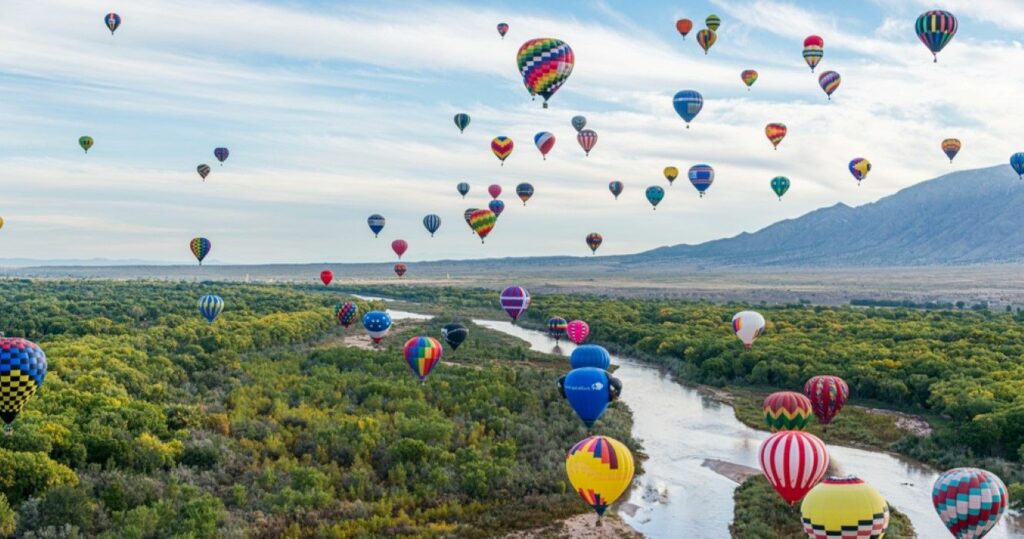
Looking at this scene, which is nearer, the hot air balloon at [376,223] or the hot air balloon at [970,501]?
the hot air balloon at [970,501]

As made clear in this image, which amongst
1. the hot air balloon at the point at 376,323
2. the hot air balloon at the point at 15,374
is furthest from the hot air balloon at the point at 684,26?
the hot air balloon at the point at 15,374

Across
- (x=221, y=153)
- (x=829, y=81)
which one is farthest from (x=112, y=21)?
(x=829, y=81)

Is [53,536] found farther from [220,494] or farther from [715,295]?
[715,295]

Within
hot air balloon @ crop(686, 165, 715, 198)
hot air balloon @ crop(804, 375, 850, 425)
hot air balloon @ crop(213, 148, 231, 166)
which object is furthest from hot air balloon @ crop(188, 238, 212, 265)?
hot air balloon @ crop(804, 375, 850, 425)

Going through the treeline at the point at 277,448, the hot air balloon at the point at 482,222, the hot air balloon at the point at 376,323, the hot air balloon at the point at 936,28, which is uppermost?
the hot air balloon at the point at 936,28

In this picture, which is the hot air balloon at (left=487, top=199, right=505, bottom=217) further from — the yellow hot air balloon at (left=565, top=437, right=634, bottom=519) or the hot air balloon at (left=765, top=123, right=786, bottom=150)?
the yellow hot air balloon at (left=565, top=437, right=634, bottom=519)

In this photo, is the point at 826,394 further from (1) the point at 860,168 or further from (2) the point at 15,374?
(1) the point at 860,168

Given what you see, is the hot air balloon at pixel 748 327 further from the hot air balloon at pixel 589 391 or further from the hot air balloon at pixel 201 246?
the hot air balloon at pixel 201 246
